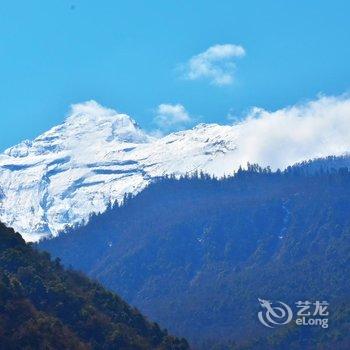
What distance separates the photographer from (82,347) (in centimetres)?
13688

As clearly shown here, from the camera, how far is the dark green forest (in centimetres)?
13362

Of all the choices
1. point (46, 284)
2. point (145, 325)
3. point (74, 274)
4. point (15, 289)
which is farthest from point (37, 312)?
point (74, 274)

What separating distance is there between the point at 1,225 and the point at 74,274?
14.5 meters

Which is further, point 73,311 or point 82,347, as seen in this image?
point 73,311

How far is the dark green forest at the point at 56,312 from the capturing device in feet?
438

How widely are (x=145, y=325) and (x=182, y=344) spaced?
20.7 feet

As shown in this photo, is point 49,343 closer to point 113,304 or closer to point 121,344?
point 121,344

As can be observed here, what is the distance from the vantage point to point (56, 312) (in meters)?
151

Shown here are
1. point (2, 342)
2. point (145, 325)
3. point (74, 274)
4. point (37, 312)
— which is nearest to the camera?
point (2, 342)

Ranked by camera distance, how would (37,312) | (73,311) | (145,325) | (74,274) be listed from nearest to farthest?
(37,312) → (73,311) → (145,325) → (74,274)

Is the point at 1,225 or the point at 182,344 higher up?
the point at 1,225

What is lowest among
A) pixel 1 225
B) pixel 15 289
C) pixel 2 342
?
pixel 2 342

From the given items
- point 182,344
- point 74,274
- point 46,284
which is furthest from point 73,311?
point 74,274

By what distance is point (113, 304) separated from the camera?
168 m
